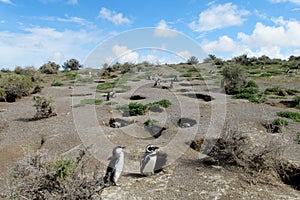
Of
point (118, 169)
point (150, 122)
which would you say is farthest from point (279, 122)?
point (118, 169)

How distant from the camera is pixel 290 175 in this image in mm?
6527

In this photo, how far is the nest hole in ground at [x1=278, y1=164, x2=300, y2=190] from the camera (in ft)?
20.8

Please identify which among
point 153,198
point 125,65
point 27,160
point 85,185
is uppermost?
point 125,65

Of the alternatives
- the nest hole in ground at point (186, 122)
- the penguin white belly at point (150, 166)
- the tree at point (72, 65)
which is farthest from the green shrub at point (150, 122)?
the tree at point (72, 65)

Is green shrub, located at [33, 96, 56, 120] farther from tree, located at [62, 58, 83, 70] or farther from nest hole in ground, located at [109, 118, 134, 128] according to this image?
tree, located at [62, 58, 83, 70]

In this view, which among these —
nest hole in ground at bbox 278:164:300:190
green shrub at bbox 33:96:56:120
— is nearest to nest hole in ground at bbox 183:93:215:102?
green shrub at bbox 33:96:56:120

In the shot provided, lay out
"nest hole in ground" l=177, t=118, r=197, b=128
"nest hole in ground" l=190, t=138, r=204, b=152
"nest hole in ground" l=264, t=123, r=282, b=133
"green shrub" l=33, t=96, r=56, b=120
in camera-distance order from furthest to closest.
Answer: "green shrub" l=33, t=96, r=56, b=120 < "nest hole in ground" l=177, t=118, r=197, b=128 < "nest hole in ground" l=264, t=123, r=282, b=133 < "nest hole in ground" l=190, t=138, r=204, b=152

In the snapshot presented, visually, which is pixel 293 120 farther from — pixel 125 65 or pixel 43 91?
pixel 125 65

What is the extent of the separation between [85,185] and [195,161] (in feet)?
11.4

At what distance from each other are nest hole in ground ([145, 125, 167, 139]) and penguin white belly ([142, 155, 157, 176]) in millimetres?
3613

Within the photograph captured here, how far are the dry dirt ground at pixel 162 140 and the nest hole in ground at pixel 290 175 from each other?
37 centimetres

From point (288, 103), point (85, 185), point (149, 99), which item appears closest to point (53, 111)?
point (149, 99)

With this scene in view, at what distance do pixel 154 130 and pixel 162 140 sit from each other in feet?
4.76

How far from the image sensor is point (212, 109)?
12.5 meters
